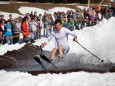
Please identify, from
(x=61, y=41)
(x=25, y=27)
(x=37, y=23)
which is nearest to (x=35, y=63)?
(x=61, y=41)

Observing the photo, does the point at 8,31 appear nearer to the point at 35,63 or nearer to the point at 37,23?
the point at 37,23

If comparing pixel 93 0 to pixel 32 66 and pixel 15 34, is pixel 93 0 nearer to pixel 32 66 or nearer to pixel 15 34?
pixel 15 34

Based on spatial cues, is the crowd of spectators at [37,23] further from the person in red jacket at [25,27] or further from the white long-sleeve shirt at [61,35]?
the white long-sleeve shirt at [61,35]

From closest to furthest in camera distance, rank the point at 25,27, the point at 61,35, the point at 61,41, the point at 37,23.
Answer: the point at 61,35
the point at 61,41
the point at 25,27
the point at 37,23

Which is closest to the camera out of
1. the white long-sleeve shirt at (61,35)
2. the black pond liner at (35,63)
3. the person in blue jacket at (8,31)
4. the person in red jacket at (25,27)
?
the white long-sleeve shirt at (61,35)

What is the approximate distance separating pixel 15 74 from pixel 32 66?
150 inches

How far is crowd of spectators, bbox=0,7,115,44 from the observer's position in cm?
1698

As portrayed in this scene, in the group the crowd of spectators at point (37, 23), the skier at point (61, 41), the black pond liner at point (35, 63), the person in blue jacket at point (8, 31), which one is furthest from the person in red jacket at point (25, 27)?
the skier at point (61, 41)

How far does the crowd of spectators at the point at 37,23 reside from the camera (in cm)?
1698

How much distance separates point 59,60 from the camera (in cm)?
1194

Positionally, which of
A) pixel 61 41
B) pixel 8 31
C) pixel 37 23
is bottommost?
pixel 37 23

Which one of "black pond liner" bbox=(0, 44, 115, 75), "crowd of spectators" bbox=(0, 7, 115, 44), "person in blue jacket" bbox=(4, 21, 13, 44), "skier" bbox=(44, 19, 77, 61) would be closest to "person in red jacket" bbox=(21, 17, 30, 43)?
"crowd of spectators" bbox=(0, 7, 115, 44)

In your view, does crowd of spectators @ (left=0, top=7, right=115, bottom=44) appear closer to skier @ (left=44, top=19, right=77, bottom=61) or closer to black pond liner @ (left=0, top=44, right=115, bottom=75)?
black pond liner @ (left=0, top=44, right=115, bottom=75)

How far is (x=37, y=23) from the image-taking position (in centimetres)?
1948
